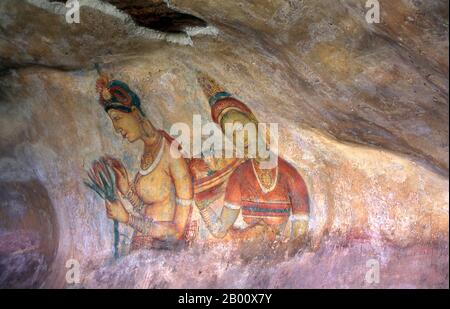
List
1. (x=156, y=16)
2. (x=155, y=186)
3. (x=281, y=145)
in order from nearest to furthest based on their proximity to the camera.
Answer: (x=156, y=16), (x=281, y=145), (x=155, y=186)

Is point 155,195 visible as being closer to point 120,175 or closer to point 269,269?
point 120,175

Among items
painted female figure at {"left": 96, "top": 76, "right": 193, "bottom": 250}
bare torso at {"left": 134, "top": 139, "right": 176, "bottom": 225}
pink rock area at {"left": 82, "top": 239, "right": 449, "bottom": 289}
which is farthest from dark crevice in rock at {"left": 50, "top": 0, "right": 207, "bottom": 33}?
pink rock area at {"left": 82, "top": 239, "right": 449, "bottom": 289}

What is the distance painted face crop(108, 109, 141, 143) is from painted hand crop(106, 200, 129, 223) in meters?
0.62

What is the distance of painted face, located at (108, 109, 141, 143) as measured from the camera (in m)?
4.81

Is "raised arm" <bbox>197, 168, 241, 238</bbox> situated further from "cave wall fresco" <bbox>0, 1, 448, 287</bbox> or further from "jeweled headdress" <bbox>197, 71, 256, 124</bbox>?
"jeweled headdress" <bbox>197, 71, 256, 124</bbox>

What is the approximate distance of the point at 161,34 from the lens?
4.28m

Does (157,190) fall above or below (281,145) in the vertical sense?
below

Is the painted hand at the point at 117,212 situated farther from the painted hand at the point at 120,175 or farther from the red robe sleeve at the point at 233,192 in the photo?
the red robe sleeve at the point at 233,192

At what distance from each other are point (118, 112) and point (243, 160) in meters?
1.23

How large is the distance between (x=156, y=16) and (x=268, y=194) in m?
1.97

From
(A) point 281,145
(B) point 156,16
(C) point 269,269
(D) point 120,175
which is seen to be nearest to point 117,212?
(D) point 120,175

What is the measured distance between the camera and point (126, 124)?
15.9 feet

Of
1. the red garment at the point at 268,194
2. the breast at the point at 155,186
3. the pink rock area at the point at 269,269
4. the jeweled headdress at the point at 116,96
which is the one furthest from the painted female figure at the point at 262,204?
the jeweled headdress at the point at 116,96

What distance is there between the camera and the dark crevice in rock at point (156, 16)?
12.6ft
